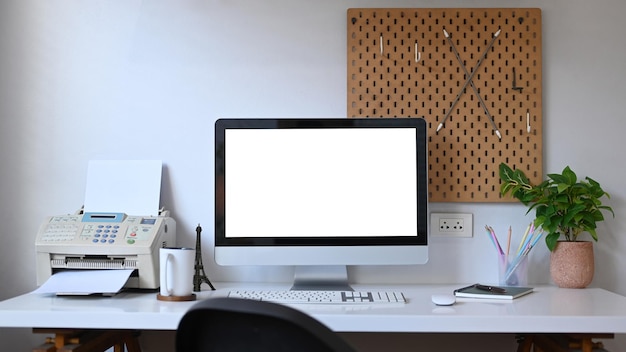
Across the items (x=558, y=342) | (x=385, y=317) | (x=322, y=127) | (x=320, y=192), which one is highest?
(x=322, y=127)

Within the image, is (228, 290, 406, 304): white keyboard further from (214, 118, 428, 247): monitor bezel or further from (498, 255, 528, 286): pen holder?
(498, 255, 528, 286): pen holder

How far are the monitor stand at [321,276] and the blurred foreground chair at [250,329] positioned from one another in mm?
1085

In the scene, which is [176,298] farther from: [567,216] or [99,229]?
[567,216]

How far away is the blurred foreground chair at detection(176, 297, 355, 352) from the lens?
76 cm

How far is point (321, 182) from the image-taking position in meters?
1.96

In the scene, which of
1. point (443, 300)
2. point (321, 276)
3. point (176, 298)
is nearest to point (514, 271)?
point (443, 300)

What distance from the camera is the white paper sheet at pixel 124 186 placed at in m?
2.08

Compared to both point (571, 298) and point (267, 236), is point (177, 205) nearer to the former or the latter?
point (267, 236)

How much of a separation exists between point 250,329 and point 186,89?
1499mm

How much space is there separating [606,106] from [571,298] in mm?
770

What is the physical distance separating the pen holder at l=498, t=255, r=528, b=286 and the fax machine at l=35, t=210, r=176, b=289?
113 cm

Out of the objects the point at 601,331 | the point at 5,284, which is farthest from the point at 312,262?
the point at 5,284

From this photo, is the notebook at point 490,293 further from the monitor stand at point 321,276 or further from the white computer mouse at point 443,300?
the monitor stand at point 321,276

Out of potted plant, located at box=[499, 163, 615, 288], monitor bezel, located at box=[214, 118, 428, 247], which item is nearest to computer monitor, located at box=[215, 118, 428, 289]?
monitor bezel, located at box=[214, 118, 428, 247]
